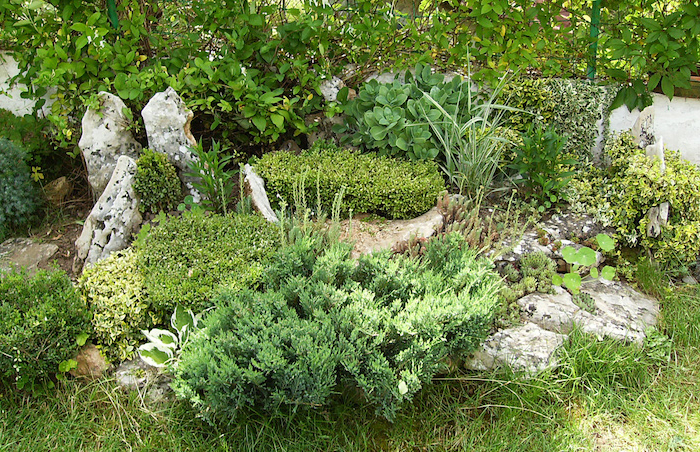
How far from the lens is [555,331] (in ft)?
9.58

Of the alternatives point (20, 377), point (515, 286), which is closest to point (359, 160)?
point (515, 286)

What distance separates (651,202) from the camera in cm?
353

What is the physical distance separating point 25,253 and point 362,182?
2443mm

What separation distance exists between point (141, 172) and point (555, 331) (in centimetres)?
273

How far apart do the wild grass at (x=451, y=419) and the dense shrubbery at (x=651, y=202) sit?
101 cm

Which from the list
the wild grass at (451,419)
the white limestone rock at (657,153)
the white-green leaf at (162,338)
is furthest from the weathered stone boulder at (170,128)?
the white limestone rock at (657,153)

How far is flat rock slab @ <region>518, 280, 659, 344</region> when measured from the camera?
2.92 m

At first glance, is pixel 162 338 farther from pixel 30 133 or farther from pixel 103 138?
pixel 30 133

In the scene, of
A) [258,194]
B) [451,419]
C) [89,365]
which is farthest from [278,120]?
[451,419]

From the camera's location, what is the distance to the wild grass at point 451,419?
2392 millimetres

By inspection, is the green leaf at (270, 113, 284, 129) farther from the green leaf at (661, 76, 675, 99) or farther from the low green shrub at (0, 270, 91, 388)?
the green leaf at (661, 76, 675, 99)

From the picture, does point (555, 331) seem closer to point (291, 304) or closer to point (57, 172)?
point (291, 304)

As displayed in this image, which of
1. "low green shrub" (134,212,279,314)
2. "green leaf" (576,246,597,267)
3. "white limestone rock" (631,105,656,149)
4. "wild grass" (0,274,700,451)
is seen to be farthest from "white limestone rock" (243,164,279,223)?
"white limestone rock" (631,105,656,149)

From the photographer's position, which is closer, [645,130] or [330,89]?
[645,130]
